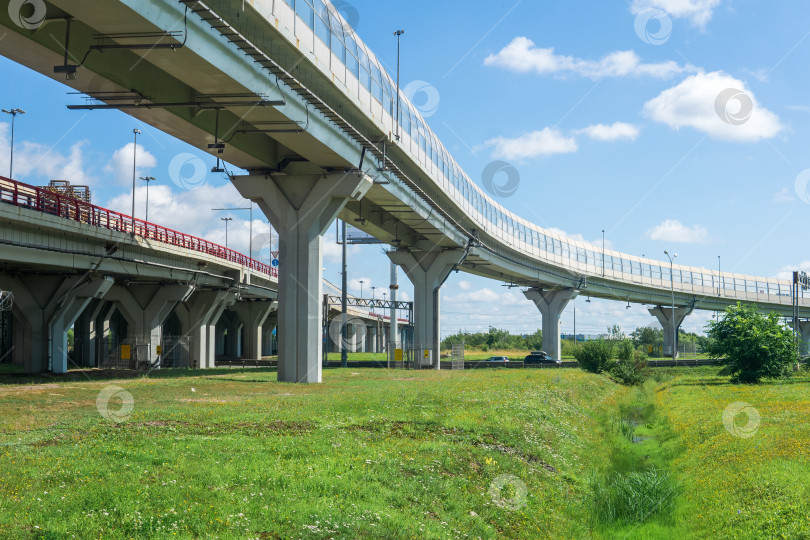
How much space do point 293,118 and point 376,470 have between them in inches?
719

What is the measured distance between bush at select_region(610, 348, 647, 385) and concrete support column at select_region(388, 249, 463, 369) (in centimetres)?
1445

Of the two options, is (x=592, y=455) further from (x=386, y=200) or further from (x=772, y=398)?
(x=386, y=200)

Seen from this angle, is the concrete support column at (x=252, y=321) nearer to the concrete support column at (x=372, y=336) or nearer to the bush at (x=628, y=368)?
the bush at (x=628, y=368)

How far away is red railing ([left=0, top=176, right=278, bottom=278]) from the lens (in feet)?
108

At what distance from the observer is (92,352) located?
67250mm

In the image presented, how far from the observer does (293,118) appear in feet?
94.6

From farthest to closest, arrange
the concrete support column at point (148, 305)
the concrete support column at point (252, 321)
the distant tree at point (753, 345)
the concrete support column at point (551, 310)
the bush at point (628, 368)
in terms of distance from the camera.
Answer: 1. the concrete support column at point (551, 310)
2. the concrete support column at point (252, 321)
3. the concrete support column at point (148, 305)
4. the bush at point (628, 368)
5. the distant tree at point (753, 345)

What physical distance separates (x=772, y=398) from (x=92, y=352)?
180ft

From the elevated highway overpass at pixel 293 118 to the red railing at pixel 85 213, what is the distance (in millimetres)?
8361

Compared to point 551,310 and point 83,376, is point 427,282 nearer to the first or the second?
point 83,376

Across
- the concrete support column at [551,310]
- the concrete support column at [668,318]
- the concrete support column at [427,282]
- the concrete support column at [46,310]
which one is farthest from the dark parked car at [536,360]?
the concrete support column at [668,318]

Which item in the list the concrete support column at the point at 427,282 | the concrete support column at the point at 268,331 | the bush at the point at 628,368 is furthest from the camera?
the concrete support column at the point at 268,331

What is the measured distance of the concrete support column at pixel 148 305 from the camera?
58.0 metres

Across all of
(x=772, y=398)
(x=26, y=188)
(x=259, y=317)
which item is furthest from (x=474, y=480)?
(x=259, y=317)
